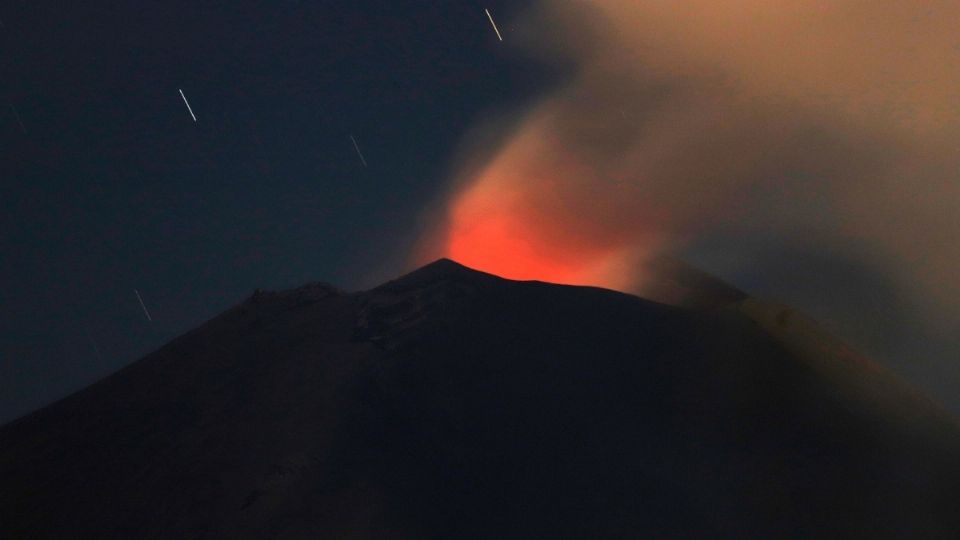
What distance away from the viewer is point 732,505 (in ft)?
102

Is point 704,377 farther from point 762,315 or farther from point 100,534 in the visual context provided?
point 100,534

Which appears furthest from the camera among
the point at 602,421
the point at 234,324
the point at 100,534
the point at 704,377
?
the point at 234,324

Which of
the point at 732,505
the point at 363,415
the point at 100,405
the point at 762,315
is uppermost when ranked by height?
the point at 100,405

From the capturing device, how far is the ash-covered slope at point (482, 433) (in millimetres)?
30328

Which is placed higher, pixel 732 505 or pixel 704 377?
pixel 704 377

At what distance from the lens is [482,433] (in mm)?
35062

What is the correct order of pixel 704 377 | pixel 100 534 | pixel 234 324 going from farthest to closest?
pixel 234 324 < pixel 704 377 < pixel 100 534

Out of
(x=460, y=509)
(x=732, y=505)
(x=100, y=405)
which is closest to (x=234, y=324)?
(x=100, y=405)

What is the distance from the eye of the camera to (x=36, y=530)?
3042 centimetres

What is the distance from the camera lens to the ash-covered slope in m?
30.3

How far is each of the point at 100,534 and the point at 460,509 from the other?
13.2 meters

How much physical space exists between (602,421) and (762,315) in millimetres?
18272

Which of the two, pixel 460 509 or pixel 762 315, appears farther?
pixel 762 315

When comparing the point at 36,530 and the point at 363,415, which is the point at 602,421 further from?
the point at 36,530
